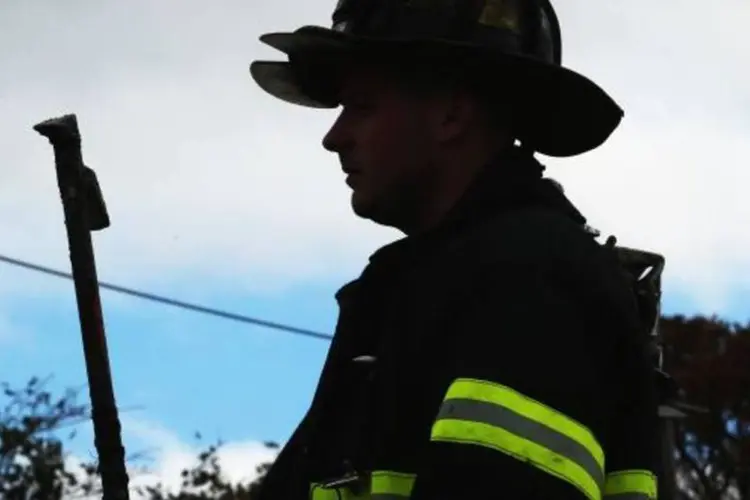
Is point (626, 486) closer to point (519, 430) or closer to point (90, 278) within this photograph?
point (519, 430)

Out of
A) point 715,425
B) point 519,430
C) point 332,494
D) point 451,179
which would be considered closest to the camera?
Result: point 519,430

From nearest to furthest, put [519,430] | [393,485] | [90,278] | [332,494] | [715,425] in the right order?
[519,430] → [393,485] → [332,494] → [90,278] → [715,425]

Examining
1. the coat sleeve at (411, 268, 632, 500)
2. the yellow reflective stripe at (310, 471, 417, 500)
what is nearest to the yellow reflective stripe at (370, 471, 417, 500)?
the yellow reflective stripe at (310, 471, 417, 500)

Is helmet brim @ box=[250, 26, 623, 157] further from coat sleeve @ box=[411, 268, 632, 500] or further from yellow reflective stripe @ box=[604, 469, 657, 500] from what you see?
yellow reflective stripe @ box=[604, 469, 657, 500]

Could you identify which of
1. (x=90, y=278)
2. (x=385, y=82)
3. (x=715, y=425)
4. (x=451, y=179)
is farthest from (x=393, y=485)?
(x=715, y=425)

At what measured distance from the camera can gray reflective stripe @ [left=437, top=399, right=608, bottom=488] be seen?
247 centimetres

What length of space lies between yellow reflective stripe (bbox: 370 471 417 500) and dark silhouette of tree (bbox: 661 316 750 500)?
80.8 feet

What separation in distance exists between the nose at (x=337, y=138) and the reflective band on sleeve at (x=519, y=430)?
0.66m

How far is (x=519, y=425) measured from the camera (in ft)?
8.11

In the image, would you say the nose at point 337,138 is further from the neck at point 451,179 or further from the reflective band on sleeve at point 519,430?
the reflective band on sleeve at point 519,430

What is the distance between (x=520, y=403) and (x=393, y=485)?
0.28 m

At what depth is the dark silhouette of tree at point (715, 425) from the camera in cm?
2712

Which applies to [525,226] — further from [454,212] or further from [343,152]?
[343,152]

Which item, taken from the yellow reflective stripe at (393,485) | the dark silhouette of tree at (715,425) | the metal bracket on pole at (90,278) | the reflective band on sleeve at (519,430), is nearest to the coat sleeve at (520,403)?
the reflective band on sleeve at (519,430)
